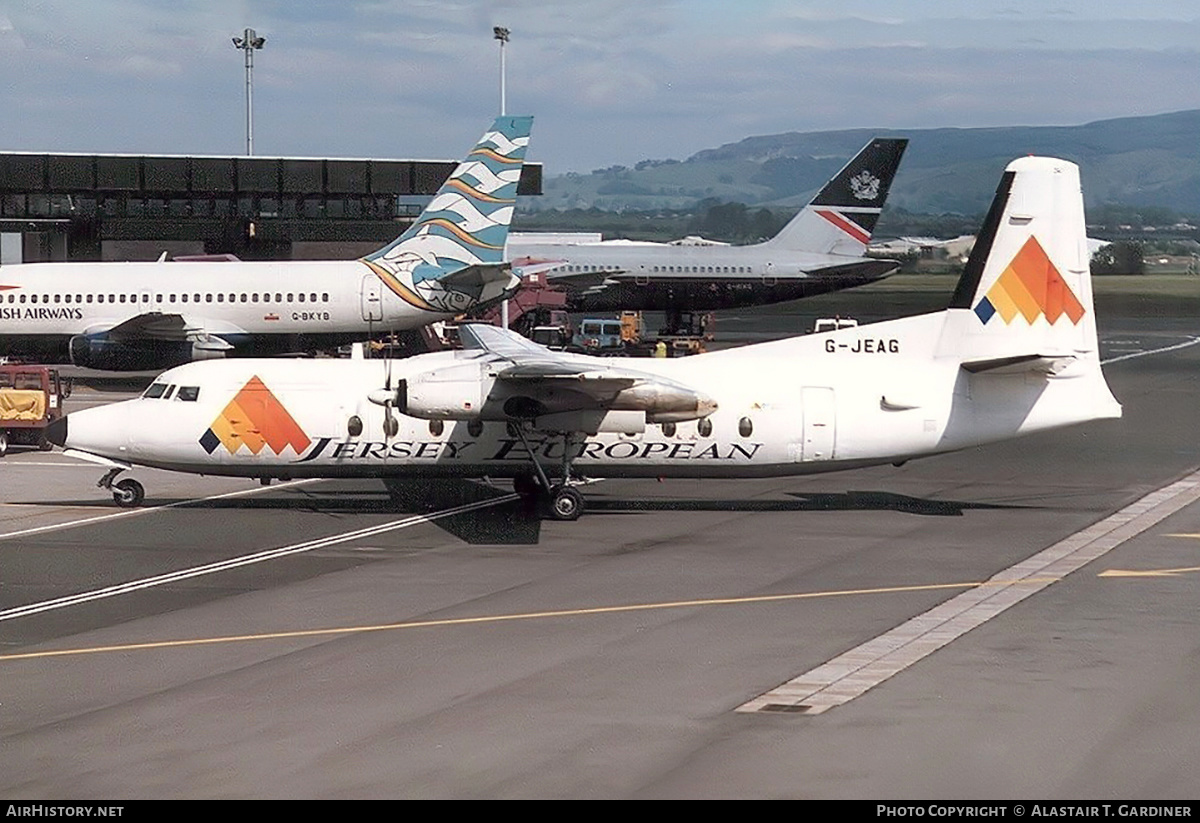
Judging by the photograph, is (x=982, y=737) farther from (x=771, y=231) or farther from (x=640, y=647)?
(x=771, y=231)

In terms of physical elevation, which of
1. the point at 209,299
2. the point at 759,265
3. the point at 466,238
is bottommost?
the point at 209,299

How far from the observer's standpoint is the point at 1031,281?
28.1 m

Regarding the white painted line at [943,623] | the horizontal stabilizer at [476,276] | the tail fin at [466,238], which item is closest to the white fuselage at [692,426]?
the white painted line at [943,623]

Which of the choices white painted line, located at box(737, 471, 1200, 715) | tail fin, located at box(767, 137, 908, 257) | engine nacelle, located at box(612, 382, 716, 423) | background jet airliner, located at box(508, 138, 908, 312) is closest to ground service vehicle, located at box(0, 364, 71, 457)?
engine nacelle, located at box(612, 382, 716, 423)

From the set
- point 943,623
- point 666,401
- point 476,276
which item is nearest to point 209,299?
point 476,276

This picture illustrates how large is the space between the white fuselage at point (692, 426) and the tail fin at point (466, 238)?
2216cm

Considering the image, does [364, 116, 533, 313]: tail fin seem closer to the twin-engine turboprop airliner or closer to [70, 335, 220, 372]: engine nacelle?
[70, 335, 220, 372]: engine nacelle

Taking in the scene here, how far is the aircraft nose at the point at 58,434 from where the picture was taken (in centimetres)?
2792

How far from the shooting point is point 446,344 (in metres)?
60.1

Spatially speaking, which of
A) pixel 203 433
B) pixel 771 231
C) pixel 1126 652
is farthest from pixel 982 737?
pixel 771 231

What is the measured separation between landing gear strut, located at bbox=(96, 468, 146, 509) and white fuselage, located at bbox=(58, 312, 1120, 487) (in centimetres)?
117

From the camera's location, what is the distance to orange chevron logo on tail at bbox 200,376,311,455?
27.6 metres

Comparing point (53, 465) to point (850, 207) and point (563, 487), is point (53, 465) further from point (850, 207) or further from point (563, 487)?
point (850, 207)

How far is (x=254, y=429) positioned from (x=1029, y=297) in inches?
543
